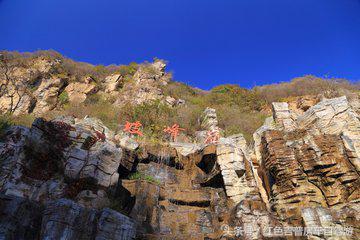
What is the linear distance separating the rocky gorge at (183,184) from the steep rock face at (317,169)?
3cm

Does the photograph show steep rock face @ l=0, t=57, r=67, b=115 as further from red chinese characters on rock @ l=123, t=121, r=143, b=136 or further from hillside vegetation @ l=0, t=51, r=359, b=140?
red chinese characters on rock @ l=123, t=121, r=143, b=136

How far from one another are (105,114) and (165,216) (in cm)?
990

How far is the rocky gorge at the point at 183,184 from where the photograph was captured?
22.8 feet

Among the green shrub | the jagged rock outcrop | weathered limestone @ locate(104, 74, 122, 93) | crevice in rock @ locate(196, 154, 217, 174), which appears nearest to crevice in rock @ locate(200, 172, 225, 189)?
the jagged rock outcrop

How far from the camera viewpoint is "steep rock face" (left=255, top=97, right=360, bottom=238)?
8.67 meters

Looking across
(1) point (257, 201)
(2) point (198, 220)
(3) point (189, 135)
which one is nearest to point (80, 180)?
(2) point (198, 220)

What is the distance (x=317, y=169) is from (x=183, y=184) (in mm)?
5128

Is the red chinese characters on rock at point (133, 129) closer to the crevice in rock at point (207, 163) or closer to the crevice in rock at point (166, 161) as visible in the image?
the crevice in rock at point (166, 161)

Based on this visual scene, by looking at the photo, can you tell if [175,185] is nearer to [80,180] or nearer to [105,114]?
[80,180]

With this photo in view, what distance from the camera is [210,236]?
9016 millimetres

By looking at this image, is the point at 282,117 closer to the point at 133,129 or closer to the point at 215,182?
the point at 215,182

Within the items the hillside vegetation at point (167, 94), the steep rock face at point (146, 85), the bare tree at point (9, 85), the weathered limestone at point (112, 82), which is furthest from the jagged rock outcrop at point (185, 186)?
the weathered limestone at point (112, 82)

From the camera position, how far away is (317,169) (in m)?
9.92

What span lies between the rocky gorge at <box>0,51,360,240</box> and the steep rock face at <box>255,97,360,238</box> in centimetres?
3
